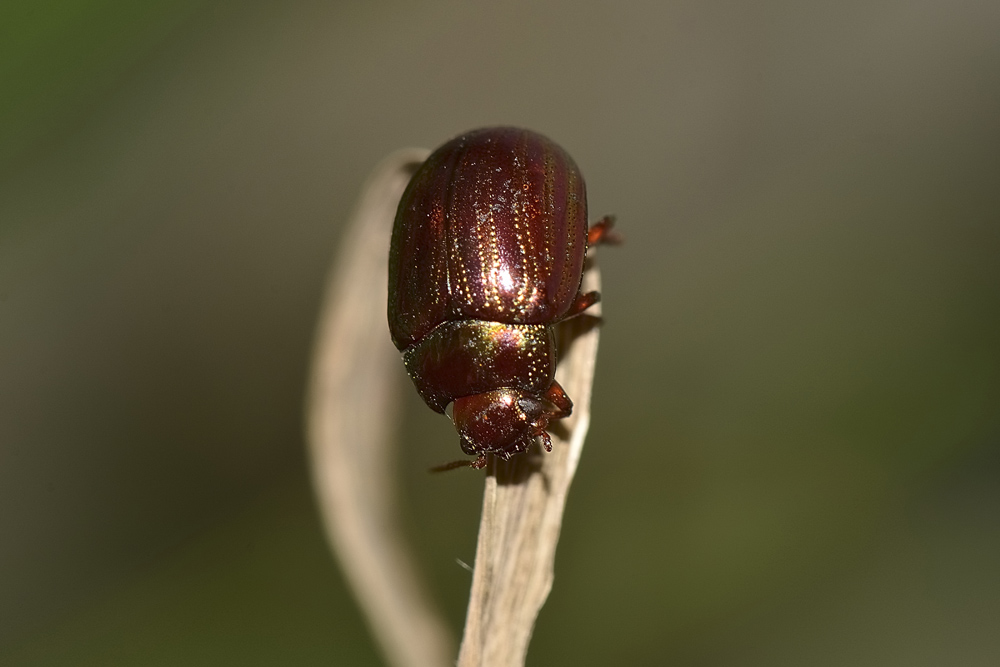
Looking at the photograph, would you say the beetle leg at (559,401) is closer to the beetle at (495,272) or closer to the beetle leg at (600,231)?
the beetle at (495,272)

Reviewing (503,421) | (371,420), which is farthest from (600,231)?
(371,420)

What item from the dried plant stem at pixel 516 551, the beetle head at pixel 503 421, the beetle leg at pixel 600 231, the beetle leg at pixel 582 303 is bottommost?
the dried plant stem at pixel 516 551

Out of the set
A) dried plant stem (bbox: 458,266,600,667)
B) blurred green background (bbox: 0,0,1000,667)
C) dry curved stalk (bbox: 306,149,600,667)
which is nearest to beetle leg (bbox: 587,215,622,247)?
dry curved stalk (bbox: 306,149,600,667)

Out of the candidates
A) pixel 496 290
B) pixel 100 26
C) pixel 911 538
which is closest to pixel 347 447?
pixel 496 290

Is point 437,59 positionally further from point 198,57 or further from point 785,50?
point 785,50

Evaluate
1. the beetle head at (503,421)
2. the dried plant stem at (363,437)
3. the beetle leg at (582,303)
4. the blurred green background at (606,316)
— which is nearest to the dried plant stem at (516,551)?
the beetle head at (503,421)

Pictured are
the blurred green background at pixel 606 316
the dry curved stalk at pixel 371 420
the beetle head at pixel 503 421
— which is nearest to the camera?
the beetle head at pixel 503 421

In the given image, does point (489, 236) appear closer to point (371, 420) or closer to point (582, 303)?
point (582, 303)
